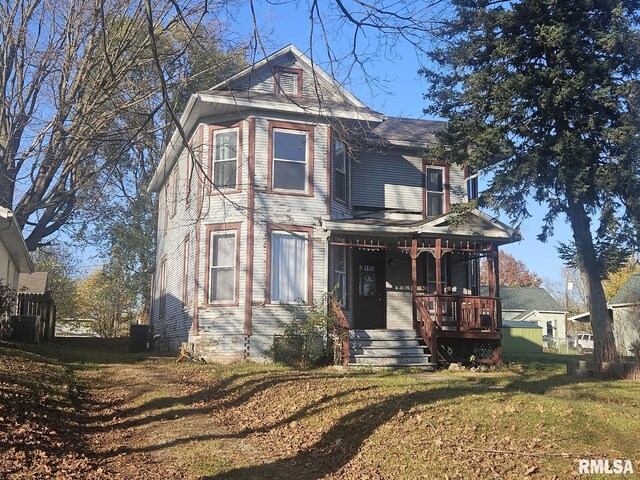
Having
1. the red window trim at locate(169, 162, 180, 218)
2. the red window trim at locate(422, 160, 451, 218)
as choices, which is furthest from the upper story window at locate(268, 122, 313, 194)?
the red window trim at locate(169, 162, 180, 218)

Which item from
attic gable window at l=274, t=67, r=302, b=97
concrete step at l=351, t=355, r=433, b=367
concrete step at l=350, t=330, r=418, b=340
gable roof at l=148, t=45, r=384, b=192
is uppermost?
attic gable window at l=274, t=67, r=302, b=97

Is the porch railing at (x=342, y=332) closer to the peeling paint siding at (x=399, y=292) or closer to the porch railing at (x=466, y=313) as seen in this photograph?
the porch railing at (x=466, y=313)

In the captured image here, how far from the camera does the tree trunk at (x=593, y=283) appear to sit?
14601mm

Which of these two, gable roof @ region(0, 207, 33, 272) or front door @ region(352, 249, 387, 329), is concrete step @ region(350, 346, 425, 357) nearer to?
front door @ region(352, 249, 387, 329)

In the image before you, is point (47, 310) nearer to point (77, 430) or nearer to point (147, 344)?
point (147, 344)

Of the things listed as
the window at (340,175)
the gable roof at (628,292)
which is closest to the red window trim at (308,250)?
the window at (340,175)

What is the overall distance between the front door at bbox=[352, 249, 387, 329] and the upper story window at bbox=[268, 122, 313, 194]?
3.00 metres

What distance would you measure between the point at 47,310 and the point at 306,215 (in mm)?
17561

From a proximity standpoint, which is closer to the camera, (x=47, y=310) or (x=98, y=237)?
(x=47, y=310)

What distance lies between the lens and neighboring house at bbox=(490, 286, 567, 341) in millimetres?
51812

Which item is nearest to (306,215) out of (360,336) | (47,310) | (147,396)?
(360,336)

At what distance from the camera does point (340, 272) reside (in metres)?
17.5

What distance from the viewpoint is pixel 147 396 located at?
10.9 meters

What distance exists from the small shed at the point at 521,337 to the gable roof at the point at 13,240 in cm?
2630
